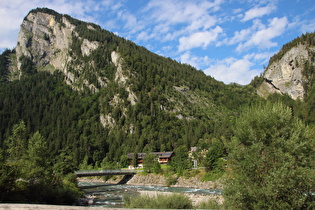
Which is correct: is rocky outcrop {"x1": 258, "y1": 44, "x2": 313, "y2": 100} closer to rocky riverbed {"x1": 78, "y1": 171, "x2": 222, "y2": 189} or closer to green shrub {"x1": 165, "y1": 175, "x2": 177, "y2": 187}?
rocky riverbed {"x1": 78, "y1": 171, "x2": 222, "y2": 189}

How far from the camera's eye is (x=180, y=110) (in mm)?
173500

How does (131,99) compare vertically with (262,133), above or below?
above

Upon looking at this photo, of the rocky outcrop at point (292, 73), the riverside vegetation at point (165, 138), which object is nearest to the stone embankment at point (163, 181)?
the riverside vegetation at point (165, 138)

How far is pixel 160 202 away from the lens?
25453mm

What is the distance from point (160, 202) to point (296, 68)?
185 metres

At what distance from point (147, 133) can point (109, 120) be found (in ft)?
125

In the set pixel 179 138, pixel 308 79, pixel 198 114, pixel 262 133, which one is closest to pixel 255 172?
pixel 262 133

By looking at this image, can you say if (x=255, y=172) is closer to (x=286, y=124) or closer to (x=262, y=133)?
(x=262, y=133)

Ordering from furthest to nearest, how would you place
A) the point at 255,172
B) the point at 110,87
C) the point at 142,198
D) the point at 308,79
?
the point at 110,87 < the point at 308,79 < the point at 142,198 < the point at 255,172

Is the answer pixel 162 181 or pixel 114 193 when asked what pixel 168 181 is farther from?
pixel 114 193

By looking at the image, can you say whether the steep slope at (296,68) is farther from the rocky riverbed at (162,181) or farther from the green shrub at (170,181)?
the green shrub at (170,181)

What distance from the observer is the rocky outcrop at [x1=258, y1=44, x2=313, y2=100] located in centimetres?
17288

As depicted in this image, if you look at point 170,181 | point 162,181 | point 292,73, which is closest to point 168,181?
point 170,181

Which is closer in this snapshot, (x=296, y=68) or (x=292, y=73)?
(x=296, y=68)
